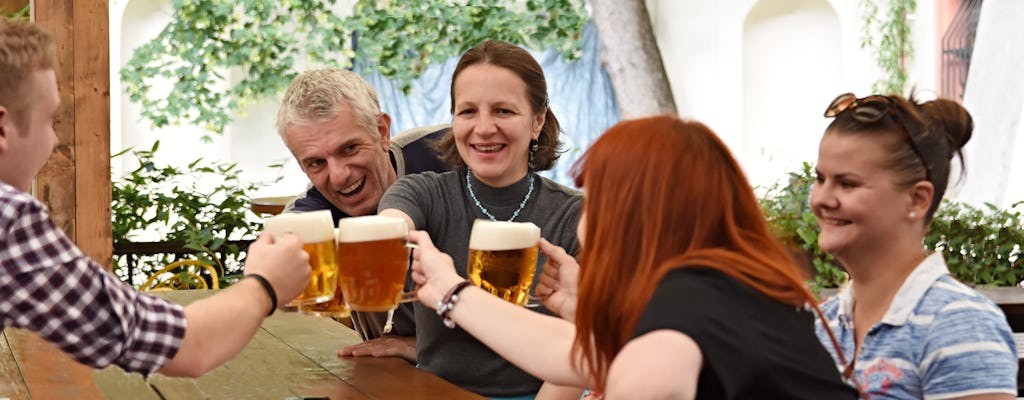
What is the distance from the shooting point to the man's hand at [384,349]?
2.27m

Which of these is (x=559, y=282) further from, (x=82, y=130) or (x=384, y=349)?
(x=82, y=130)

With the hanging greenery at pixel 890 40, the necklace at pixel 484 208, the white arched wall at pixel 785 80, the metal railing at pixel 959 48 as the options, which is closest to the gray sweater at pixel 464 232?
the necklace at pixel 484 208

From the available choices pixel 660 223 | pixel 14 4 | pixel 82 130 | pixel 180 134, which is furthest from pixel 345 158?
pixel 180 134

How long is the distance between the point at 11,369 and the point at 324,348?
22.5 inches

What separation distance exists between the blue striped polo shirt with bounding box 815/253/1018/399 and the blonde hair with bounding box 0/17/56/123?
1.15 m

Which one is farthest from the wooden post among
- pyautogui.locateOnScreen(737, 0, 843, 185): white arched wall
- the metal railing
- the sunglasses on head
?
pyautogui.locateOnScreen(737, 0, 843, 185): white arched wall

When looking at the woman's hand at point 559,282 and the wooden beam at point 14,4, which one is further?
the wooden beam at point 14,4

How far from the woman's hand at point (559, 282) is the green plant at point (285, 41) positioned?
22.8 ft

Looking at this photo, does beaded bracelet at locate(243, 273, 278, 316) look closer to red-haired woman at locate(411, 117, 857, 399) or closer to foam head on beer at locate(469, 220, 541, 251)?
foam head on beer at locate(469, 220, 541, 251)

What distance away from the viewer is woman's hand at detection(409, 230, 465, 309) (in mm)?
1640

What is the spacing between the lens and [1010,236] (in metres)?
4.68

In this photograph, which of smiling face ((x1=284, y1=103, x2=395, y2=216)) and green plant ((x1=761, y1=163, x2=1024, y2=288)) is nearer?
smiling face ((x1=284, y1=103, x2=395, y2=216))

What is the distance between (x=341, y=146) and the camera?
257 centimetres

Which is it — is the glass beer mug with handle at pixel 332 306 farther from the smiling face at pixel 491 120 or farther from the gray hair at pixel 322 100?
the gray hair at pixel 322 100
